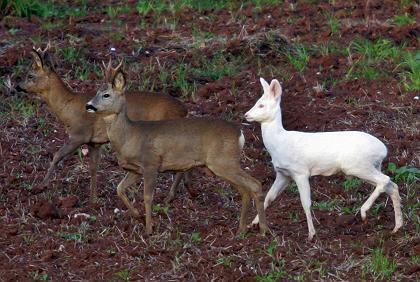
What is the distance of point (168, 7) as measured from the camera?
1590 centimetres

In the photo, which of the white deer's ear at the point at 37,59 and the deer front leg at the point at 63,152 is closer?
the deer front leg at the point at 63,152

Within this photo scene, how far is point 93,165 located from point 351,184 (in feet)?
7.65

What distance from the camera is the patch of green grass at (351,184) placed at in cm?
1114

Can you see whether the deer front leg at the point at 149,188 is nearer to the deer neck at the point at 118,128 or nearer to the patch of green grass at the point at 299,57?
the deer neck at the point at 118,128

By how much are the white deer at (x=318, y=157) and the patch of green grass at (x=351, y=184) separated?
1118 millimetres

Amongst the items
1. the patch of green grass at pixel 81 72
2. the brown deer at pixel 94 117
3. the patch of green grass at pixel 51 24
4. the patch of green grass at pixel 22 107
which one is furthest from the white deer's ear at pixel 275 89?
the patch of green grass at pixel 51 24

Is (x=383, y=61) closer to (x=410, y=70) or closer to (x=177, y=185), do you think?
(x=410, y=70)

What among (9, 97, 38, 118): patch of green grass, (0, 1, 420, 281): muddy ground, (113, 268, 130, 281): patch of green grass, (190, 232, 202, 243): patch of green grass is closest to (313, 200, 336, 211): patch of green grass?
(0, 1, 420, 281): muddy ground

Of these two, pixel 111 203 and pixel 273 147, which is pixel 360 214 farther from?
pixel 111 203

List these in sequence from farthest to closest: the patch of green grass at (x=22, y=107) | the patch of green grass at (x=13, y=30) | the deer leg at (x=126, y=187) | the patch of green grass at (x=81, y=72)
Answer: the patch of green grass at (x=13, y=30) < the patch of green grass at (x=81, y=72) < the patch of green grass at (x=22, y=107) < the deer leg at (x=126, y=187)

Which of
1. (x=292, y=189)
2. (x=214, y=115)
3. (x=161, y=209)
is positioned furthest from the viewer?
(x=214, y=115)

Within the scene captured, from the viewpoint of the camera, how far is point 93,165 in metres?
11.0

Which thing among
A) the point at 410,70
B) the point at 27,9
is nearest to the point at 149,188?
the point at 410,70

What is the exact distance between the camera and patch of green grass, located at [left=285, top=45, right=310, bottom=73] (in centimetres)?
1391
